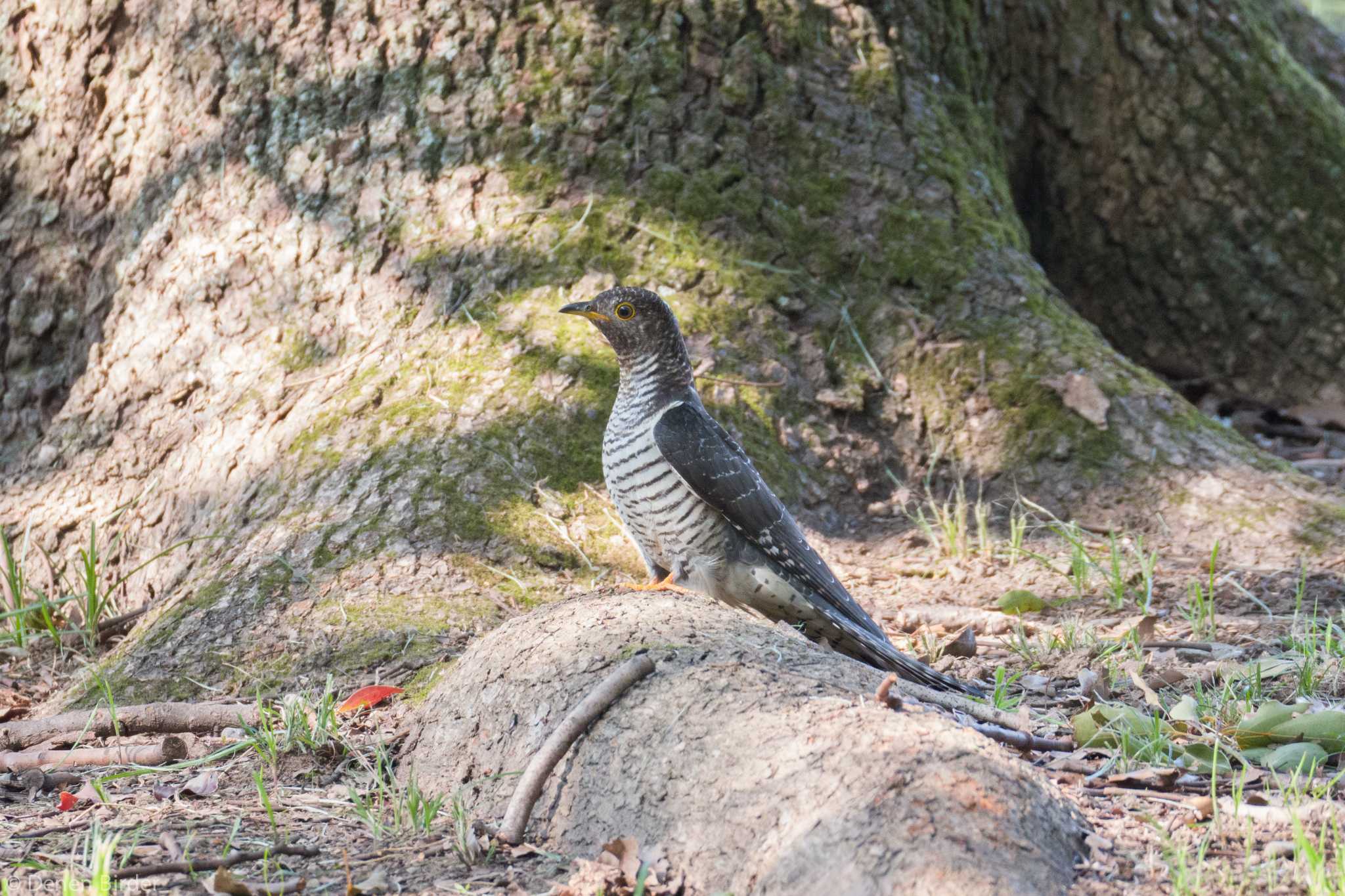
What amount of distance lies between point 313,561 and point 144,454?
1.35 metres

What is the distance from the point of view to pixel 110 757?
3.33 metres

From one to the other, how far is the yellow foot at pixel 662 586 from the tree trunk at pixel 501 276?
0.31 meters

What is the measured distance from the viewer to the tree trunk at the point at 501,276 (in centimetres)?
478

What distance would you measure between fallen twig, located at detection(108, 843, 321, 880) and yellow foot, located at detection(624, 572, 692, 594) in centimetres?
137

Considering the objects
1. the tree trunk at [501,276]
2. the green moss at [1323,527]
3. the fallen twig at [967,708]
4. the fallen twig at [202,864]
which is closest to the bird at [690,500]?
the tree trunk at [501,276]

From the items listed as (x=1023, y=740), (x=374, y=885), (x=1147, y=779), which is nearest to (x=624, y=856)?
(x=374, y=885)

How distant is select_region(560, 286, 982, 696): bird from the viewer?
402 cm

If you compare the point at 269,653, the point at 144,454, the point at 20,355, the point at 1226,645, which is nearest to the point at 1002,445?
the point at 1226,645

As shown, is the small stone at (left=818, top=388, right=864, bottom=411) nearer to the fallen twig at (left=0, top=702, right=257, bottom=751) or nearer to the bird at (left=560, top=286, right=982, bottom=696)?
the bird at (left=560, top=286, right=982, bottom=696)

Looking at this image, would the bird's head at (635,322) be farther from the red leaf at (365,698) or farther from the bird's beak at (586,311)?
the red leaf at (365,698)

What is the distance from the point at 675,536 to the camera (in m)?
4.07

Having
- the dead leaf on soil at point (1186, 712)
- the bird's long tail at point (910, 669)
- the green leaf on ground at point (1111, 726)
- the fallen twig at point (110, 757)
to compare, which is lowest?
the fallen twig at point (110, 757)

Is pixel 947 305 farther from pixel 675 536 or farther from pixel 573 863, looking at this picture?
pixel 573 863

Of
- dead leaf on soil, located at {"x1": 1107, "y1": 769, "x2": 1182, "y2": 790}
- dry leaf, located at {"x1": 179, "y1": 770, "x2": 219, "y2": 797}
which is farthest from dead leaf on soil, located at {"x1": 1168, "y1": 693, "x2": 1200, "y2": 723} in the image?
dry leaf, located at {"x1": 179, "y1": 770, "x2": 219, "y2": 797}
